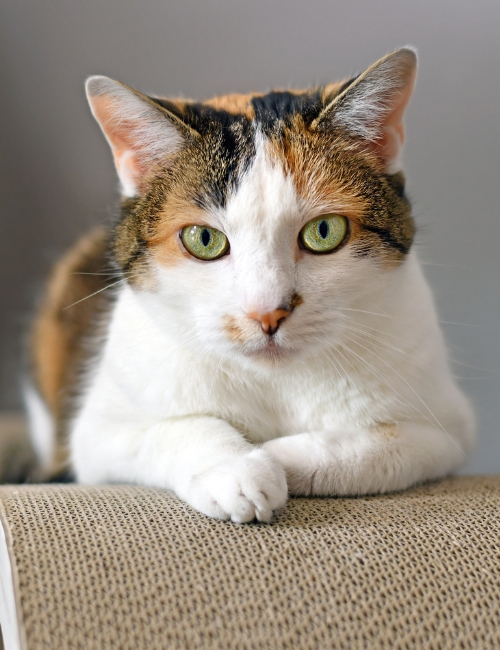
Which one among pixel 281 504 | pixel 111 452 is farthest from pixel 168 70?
pixel 281 504

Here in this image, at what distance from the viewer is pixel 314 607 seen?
0.88 meters

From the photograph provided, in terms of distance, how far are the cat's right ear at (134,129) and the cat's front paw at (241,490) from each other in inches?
24.9

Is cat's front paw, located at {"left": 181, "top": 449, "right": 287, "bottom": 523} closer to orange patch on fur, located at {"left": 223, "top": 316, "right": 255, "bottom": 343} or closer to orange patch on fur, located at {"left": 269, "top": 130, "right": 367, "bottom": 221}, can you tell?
orange patch on fur, located at {"left": 223, "top": 316, "right": 255, "bottom": 343}

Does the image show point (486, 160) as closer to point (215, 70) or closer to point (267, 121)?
point (215, 70)

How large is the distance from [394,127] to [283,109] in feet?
0.77

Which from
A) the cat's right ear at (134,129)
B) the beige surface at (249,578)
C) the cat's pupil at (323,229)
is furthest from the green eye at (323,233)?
the beige surface at (249,578)

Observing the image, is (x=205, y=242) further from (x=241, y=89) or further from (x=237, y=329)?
(x=241, y=89)

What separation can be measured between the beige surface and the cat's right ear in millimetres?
692

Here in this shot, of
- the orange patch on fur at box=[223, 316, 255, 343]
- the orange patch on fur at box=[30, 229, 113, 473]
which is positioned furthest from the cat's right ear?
the orange patch on fur at box=[30, 229, 113, 473]

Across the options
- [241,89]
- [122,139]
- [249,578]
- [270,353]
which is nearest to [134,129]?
[122,139]

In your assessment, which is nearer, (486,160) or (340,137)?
(340,137)

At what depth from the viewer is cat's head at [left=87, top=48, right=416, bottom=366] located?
1.08 metres

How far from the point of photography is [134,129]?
125 centimetres

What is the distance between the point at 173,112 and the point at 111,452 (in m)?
0.75
